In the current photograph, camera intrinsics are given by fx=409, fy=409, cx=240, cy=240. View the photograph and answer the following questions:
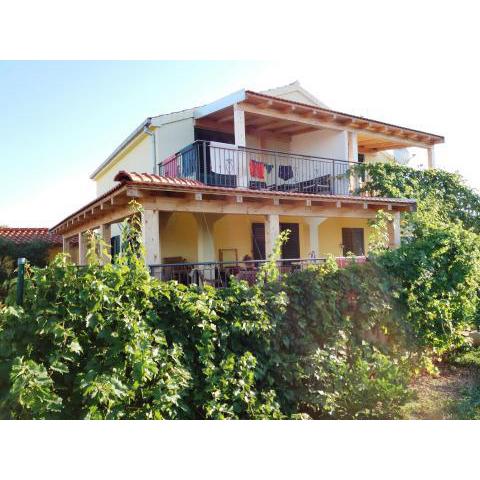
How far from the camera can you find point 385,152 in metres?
19.4

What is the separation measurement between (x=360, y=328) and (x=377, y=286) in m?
0.76

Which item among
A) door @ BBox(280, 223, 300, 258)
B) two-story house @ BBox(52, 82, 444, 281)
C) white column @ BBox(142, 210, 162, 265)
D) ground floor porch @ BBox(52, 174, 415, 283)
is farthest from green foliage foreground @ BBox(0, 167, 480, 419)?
door @ BBox(280, 223, 300, 258)

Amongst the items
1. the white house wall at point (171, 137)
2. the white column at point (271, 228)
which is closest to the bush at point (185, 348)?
the white column at point (271, 228)

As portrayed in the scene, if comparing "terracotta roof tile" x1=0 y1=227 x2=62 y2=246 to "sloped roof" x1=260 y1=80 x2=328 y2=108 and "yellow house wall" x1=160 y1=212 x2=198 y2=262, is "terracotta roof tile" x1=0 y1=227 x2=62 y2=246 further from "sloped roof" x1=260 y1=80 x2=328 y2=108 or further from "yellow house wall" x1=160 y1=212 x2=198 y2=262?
"sloped roof" x1=260 y1=80 x2=328 y2=108

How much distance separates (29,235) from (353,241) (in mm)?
13678

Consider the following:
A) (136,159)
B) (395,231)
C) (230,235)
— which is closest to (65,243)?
(136,159)

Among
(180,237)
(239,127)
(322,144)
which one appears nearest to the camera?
(239,127)

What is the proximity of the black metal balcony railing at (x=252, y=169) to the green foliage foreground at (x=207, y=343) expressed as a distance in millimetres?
5093

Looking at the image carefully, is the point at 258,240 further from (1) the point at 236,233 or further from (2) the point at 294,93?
(2) the point at 294,93

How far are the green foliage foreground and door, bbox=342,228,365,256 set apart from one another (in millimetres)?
8590

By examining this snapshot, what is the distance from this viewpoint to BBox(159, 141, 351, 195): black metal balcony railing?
412 inches

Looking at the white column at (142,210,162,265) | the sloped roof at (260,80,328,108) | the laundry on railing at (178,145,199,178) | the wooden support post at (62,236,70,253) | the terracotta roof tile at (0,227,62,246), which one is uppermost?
the sloped roof at (260,80,328,108)

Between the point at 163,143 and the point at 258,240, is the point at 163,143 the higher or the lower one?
the higher one

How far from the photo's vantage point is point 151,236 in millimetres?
7633
